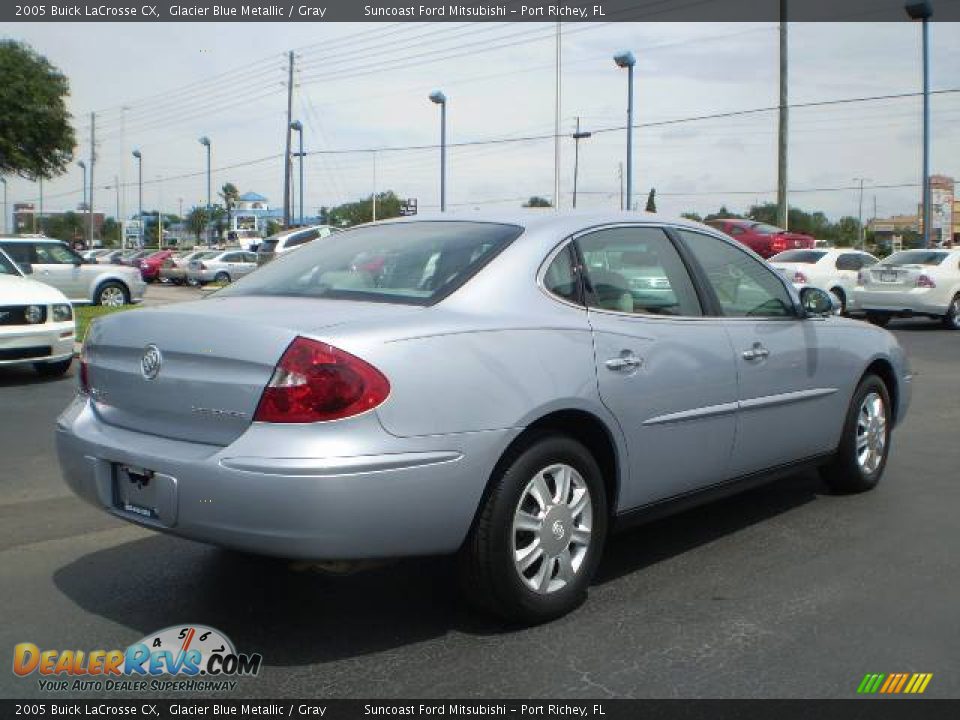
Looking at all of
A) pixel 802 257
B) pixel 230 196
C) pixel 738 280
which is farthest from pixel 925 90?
pixel 230 196

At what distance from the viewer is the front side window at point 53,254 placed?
19125mm

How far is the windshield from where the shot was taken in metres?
11.9

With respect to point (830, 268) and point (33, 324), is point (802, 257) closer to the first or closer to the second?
point (830, 268)

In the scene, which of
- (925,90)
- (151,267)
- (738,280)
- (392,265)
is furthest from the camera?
(151,267)

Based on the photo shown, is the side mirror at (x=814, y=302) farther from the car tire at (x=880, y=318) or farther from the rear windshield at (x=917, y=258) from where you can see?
the car tire at (x=880, y=318)

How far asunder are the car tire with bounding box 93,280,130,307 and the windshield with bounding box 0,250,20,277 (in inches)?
331

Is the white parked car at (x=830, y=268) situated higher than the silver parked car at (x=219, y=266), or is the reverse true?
the silver parked car at (x=219, y=266)

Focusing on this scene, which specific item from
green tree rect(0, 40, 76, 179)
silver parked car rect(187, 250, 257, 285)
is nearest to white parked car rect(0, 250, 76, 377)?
green tree rect(0, 40, 76, 179)

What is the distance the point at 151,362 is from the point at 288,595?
116 centimetres

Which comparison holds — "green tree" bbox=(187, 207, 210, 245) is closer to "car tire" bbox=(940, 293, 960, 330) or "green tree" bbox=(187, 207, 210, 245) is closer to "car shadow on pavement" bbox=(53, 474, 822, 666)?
"car tire" bbox=(940, 293, 960, 330)

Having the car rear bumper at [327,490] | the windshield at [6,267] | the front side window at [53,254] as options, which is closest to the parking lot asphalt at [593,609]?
the car rear bumper at [327,490]

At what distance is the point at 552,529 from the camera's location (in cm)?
388

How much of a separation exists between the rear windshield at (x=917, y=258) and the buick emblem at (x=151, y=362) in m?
17.9
